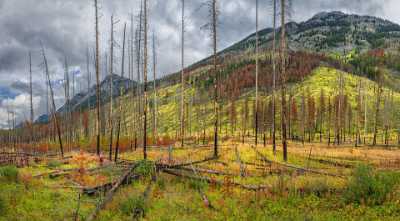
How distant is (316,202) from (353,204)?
1.04 m

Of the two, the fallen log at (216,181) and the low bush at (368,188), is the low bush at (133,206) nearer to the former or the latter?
the fallen log at (216,181)

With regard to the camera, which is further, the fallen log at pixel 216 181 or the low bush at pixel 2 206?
the fallen log at pixel 216 181

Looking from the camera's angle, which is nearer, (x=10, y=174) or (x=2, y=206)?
(x=2, y=206)

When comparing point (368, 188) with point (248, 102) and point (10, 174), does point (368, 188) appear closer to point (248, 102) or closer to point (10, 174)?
point (10, 174)

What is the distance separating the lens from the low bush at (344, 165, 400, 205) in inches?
378

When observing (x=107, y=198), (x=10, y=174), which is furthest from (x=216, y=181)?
(x=10, y=174)

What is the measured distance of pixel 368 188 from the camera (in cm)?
982

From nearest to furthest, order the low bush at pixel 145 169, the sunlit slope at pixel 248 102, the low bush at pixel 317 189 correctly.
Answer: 1. the low bush at pixel 317 189
2. the low bush at pixel 145 169
3. the sunlit slope at pixel 248 102

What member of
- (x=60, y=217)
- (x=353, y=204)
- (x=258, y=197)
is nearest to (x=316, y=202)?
(x=353, y=204)

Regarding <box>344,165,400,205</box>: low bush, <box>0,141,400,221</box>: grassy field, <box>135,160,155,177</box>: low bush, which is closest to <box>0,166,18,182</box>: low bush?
<box>0,141,400,221</box>: grassy field

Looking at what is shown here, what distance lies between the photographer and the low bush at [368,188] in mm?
9609

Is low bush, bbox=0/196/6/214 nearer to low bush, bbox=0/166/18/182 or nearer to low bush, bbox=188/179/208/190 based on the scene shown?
low bush, bbox=0/166/18/182

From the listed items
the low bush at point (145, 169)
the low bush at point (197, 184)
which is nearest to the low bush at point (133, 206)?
the low bush at point (197, 184)

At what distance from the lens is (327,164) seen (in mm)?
20219
